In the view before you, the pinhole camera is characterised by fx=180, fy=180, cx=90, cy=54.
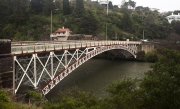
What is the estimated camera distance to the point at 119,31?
2421 inches

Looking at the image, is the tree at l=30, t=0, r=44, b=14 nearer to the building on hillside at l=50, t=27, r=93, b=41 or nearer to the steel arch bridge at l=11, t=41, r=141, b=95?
the building on hillside at l=50, t=27, r=93, b=41

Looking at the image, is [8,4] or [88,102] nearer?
[88,102]

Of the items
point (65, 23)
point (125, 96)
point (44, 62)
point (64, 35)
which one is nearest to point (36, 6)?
point (65, 23)

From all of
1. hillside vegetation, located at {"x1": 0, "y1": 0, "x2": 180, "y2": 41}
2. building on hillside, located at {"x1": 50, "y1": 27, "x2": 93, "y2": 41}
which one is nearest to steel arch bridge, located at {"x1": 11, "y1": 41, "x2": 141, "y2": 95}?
building on hillside, located at {"x1": 50, "y1": 27, "x2": 93, "y2": 41}

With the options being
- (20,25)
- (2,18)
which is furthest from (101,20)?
(2,18)

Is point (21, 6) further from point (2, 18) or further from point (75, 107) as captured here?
point (75, 107)

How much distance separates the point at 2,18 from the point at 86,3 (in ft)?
125

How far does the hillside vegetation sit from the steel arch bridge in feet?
89.6

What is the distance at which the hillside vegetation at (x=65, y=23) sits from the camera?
53.4 metres

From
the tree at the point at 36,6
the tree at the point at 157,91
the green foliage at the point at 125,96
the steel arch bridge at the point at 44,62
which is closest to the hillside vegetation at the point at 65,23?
the tree at the point at 36,6

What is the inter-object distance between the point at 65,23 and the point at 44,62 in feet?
136

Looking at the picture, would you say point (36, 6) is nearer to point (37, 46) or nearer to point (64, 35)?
point (64, 35)

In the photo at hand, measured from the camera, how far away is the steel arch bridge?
1419 centimetres

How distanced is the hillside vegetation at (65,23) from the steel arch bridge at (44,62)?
27298 millimetres
